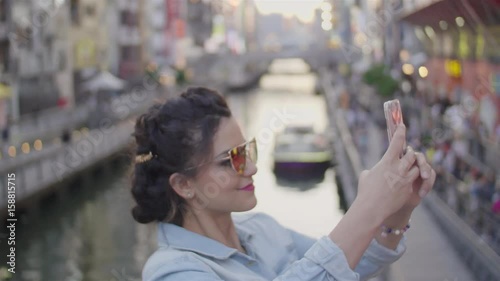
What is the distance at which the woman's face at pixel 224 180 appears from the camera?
1.92 metres

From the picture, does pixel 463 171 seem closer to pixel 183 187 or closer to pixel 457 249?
pixel 457 249

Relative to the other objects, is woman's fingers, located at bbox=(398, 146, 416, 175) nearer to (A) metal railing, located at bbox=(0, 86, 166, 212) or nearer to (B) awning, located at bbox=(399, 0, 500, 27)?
(A) metal railing, located at bbox=(0, 86, 166, 212)

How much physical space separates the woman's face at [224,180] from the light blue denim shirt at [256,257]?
0.26 ft

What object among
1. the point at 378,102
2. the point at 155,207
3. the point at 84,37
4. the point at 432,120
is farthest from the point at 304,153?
the point at 155,207

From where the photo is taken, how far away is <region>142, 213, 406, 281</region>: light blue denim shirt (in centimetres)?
166

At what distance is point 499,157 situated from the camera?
13.7 meters

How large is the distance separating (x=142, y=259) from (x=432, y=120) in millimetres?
8431

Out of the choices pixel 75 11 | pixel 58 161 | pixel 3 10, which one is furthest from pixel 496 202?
pixel 75 11

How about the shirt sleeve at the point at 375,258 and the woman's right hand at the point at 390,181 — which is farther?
the shirt sleeve at the point at 375,258

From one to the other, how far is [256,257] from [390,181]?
469 mm

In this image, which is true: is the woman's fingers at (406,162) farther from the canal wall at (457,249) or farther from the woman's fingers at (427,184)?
the canal wall at (457,249)

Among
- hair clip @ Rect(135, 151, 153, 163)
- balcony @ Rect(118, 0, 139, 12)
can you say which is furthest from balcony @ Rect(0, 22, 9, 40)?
hair clip @ Rect(135, 151, 153, 163)

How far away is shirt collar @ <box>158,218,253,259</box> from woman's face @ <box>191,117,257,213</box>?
0.25 feet

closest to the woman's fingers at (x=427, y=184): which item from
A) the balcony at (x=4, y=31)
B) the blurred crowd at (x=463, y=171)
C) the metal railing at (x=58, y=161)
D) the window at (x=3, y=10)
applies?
the blurred crowd at (x=463, y=171)
